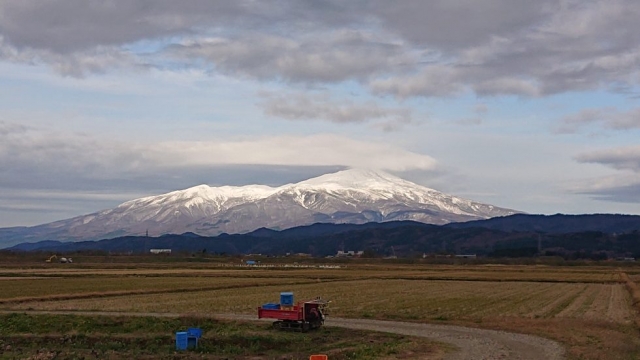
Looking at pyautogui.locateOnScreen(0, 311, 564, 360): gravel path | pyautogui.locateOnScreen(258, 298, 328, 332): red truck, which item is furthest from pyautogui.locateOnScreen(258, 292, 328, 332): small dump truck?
pyautogui.locateOnScreen(0, 311, 564, 360): gravel path

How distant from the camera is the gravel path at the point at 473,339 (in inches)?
967

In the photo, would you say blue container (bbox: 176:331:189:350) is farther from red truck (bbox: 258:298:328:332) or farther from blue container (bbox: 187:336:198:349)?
red truck (bbox: 258:298:328:332)

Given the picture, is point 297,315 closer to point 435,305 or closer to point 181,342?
point 181,342

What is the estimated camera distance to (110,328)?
31.8 meters

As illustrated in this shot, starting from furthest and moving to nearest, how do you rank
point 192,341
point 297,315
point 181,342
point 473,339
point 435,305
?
point 435,305, point 297,315, point 473,339, point 192,341, point 181,342

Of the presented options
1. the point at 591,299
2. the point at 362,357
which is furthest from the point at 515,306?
the point at 362,357

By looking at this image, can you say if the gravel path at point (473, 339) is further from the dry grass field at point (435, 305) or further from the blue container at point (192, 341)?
the blue container at point (192, 341)

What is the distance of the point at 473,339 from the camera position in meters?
28.7

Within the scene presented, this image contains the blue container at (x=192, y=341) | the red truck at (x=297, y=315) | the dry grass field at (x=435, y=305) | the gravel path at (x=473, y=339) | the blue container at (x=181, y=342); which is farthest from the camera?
the dry grass field at (x=435, y=305)

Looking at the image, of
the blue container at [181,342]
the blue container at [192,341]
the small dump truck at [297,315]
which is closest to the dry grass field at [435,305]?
the small dump truck at [297,315]

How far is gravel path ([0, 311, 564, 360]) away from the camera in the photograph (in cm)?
2456

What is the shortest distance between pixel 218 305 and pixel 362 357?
22.0 metres

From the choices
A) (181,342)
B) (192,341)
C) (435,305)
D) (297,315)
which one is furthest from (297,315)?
(435,305)

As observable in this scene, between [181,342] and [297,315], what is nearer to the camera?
[181,342]
